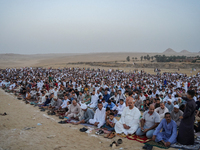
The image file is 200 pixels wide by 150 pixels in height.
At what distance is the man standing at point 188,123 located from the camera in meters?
4.04

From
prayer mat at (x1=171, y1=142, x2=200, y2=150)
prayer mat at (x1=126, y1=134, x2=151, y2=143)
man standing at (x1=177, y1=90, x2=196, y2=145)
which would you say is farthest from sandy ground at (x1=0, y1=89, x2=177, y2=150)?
man standing at (x1=177, y1=90, x2=196, y2=145)

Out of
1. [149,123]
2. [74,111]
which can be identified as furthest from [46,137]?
[149,123]

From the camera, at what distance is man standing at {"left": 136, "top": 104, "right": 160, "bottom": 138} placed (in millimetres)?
4918

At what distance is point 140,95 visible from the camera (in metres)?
9.24

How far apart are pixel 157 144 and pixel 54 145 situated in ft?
9.65

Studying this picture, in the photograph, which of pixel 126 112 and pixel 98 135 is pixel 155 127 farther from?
pixel 98 135

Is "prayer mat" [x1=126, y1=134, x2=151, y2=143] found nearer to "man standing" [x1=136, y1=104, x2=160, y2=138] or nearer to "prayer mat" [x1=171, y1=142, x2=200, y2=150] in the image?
"man standing" [x1=136, y1=104, x2=160, y2=138]

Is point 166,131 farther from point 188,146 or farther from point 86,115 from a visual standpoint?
point 86,115

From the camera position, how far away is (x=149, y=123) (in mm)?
5105

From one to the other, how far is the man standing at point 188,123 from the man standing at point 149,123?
30.4 inches

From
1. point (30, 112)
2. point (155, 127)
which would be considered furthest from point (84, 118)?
point (30, 112)

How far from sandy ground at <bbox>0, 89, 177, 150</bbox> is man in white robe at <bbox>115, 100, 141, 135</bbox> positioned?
0.34 meters

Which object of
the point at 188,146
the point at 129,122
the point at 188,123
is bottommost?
the point at 188,146

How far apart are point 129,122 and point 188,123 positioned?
1788 mm
